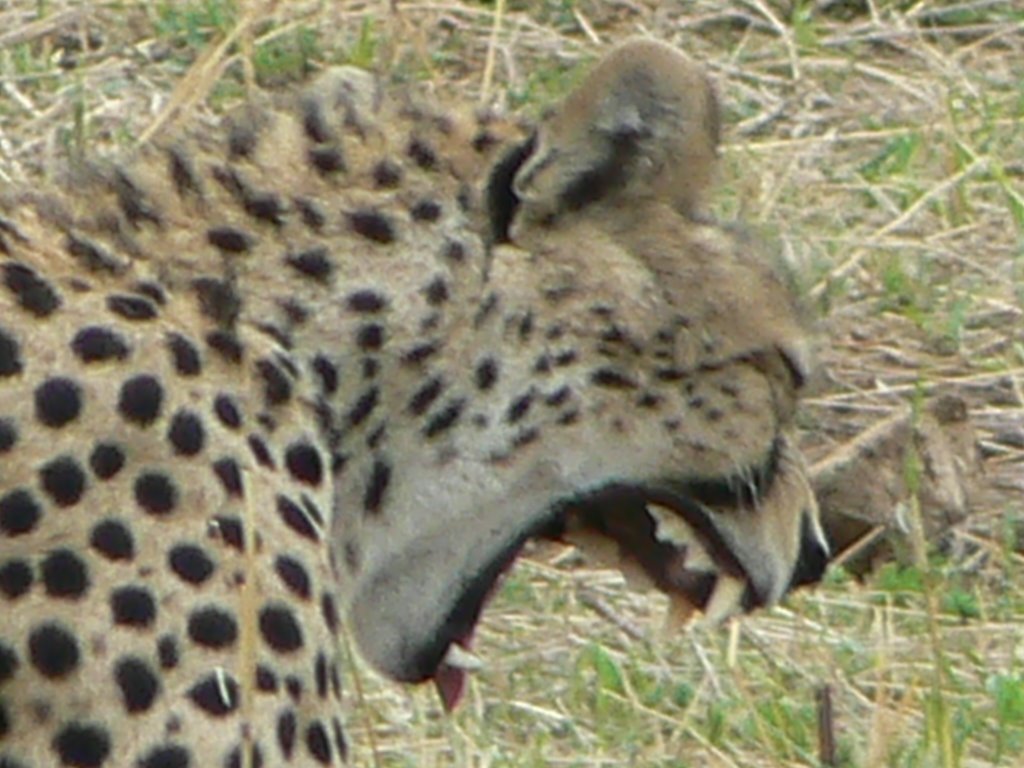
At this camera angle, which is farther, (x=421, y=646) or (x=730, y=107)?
(x=730, y=107)

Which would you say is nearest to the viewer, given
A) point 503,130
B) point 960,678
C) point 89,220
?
point 89,220

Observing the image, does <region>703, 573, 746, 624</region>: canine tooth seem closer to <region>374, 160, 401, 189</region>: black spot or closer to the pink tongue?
the pink tongue

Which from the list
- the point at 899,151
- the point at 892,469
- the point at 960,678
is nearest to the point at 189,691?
the point at 960,678

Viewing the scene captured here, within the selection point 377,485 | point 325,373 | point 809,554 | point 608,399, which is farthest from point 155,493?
point 809,554

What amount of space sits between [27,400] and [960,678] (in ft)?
7.57

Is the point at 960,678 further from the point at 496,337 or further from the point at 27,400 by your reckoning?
the point at 27,400

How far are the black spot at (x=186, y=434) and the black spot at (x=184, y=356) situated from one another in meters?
0.06

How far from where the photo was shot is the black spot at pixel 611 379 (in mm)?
4051

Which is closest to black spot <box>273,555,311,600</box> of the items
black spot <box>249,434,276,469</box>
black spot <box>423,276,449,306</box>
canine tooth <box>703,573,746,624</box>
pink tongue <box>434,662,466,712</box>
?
black spot <box>249,434,276,469</box>

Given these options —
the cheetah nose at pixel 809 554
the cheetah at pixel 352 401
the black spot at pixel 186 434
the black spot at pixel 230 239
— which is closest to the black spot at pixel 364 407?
the cheetah at pixel 352 401

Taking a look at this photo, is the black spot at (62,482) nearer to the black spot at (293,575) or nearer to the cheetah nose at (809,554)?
the black spot at (293,575)

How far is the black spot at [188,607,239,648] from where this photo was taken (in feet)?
11.4

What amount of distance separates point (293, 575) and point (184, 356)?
277 millimetres

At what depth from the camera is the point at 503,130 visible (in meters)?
4.08
